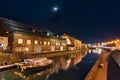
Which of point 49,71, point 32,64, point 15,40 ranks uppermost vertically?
point 15,40

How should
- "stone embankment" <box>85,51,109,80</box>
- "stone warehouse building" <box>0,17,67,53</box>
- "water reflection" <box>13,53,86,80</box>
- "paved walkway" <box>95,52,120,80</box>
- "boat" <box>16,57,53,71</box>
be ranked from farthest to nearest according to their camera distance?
"stone warehouse building" <box>0,17,67,53</box>, "boat" <box>16,57,53,71</box>, "water reflection" <box>13,53,86,80</box>, "stone embankment" <box>85,51,109,80</box>, "paved walkway" <box>95,52,120,80</box>

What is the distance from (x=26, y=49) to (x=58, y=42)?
26.6m

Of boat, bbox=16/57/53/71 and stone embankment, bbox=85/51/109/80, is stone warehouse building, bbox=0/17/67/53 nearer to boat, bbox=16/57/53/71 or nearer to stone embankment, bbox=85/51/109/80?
boat, bbox=16/57/53/71

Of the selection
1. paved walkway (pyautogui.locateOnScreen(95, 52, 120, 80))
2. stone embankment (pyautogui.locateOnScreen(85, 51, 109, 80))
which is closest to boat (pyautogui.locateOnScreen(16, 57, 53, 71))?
stone embankment (pyautogui.locateOnScreen(85, 51, 109, 80))

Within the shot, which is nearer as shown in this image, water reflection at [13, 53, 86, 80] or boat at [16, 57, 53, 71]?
water reflection at [13, 53, 86, 80]

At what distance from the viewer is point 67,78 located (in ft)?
82.9

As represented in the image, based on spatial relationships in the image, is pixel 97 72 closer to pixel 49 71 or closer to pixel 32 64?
pixel 49 71

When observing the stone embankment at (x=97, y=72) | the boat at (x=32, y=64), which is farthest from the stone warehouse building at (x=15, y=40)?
the stone embankment at (x=97, y=72)

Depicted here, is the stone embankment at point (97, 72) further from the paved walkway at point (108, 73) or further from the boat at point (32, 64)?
the boat at point (32, 64)

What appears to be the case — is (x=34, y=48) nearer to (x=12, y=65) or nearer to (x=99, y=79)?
(x=12, y=65)

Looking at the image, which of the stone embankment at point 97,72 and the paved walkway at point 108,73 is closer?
the paved walkway at point 108,73

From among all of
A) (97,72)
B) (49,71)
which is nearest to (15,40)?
(49,71)

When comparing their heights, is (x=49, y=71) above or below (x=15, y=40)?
below

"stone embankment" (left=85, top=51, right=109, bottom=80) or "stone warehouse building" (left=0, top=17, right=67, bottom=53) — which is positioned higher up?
"stone warehouse building" (left=0, top=17, right=67, bottom=53)
